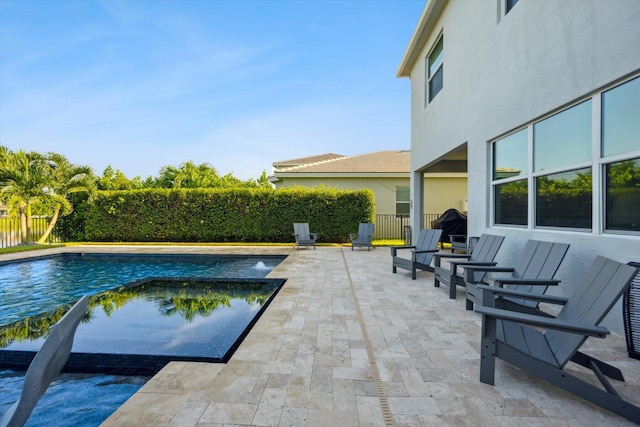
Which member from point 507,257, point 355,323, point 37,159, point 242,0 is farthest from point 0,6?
point 507,257

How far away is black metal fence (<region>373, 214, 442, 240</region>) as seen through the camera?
659 inches

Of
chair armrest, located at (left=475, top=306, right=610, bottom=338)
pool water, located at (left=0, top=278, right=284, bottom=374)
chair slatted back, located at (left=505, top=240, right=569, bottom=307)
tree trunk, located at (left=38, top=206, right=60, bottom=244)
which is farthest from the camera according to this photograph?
tree trunk, located at (left=38, top=206, right=60, bottom=244)

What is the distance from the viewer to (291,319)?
166 inches

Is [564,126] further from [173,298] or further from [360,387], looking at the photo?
[173,298]

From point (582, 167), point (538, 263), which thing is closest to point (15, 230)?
point (538, 263)

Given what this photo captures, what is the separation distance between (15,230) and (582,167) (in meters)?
19.7

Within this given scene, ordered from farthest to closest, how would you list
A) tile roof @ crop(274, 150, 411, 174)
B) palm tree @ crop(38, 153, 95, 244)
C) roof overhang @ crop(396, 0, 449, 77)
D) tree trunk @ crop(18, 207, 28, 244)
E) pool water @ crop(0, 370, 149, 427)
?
tile roof @ crop(274, 150, 411, 174)
palm tree @ crop(38, 153, 95, 244)
tree trunk @ crop(18, 207, 28, 244)
roof overhang @ crop(396, 0, 449, 77)
pool water @ crop(0, 370, 149, 427)

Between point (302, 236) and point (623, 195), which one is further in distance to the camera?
point (302, 236)

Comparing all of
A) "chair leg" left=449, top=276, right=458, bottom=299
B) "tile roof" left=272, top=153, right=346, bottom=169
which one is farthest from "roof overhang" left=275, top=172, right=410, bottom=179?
"chair leg" left=449, top=276, right=458, bottom=299

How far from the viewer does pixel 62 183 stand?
47.5ft

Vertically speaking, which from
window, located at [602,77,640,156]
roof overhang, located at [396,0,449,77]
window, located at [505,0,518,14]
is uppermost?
roof overhang, located at [396,0,449,77]

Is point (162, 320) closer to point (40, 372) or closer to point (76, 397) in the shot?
point (76, 397)

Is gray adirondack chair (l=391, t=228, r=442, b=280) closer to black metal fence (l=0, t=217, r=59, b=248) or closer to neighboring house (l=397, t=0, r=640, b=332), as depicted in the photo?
neighboring house (l=397, t=0, r=640, b=332)

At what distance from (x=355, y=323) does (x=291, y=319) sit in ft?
2.84
